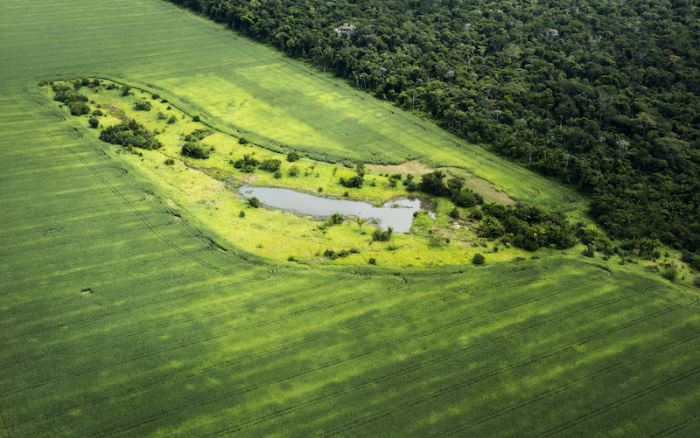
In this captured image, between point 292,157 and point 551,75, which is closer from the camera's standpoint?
point 292,157

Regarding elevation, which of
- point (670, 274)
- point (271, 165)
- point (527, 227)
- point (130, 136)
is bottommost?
point (130, 136)

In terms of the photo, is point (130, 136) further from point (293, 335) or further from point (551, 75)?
point (551, 75)

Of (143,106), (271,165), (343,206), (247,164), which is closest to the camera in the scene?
(343,206)

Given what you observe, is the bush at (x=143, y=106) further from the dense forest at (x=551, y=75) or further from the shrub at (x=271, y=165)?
the dense forest at (x=551, y=75)

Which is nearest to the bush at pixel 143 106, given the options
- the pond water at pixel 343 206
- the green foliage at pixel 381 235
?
the pond water at pixel 343 206

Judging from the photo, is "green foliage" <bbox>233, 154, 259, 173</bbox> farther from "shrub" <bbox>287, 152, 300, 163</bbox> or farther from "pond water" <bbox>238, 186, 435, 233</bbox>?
"shrub" <bbox>287, 152, 300, 163</bbox>

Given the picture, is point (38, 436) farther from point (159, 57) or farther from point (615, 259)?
point (159, 57)

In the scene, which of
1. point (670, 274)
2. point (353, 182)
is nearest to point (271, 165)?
point (353, 182)
